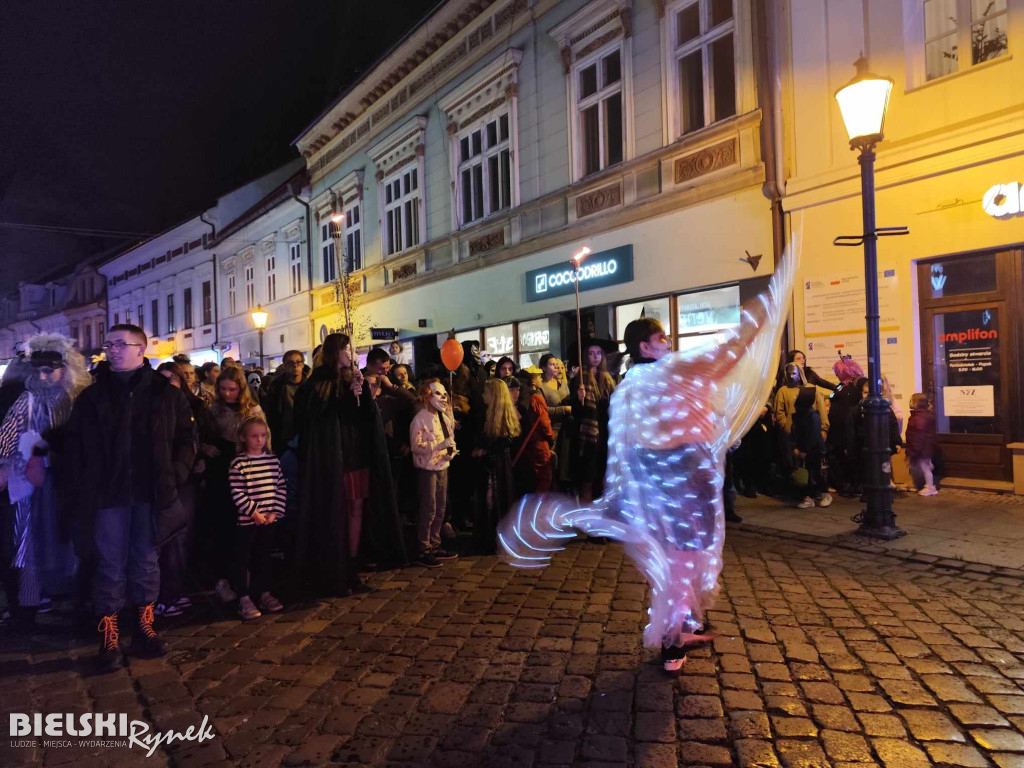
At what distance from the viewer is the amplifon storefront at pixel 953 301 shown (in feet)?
27.1

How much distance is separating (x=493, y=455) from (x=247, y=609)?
272 cm

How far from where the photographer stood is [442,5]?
16531mm

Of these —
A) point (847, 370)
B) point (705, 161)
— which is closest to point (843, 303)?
point (847, 370)

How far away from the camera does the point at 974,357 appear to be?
8.74m

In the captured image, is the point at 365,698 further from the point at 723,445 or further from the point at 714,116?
the point at 714,116

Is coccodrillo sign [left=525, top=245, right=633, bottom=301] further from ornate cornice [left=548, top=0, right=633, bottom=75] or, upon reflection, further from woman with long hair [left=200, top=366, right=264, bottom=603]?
woman with long hair [left=200, top=366, right=264, bottom=603]

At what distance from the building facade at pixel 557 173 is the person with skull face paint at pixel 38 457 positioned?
8.96m

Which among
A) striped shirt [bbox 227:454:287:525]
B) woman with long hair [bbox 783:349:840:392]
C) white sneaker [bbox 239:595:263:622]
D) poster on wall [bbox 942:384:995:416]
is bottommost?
white sneaker [bbox 239:595:263:622]

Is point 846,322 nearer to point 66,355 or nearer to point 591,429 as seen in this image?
point 591,429

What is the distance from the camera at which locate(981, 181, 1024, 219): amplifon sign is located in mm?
7992

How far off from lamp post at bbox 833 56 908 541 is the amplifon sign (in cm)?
236

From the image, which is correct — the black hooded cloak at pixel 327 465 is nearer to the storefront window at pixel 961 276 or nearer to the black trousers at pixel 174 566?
the black trousers at pixel 174 566

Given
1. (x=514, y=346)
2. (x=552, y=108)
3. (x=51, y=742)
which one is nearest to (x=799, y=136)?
(x=552, y=108)

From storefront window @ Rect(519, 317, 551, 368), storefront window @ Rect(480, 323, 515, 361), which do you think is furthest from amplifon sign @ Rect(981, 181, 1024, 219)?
storefront window @ Rect(480, 323, 515, 361)
